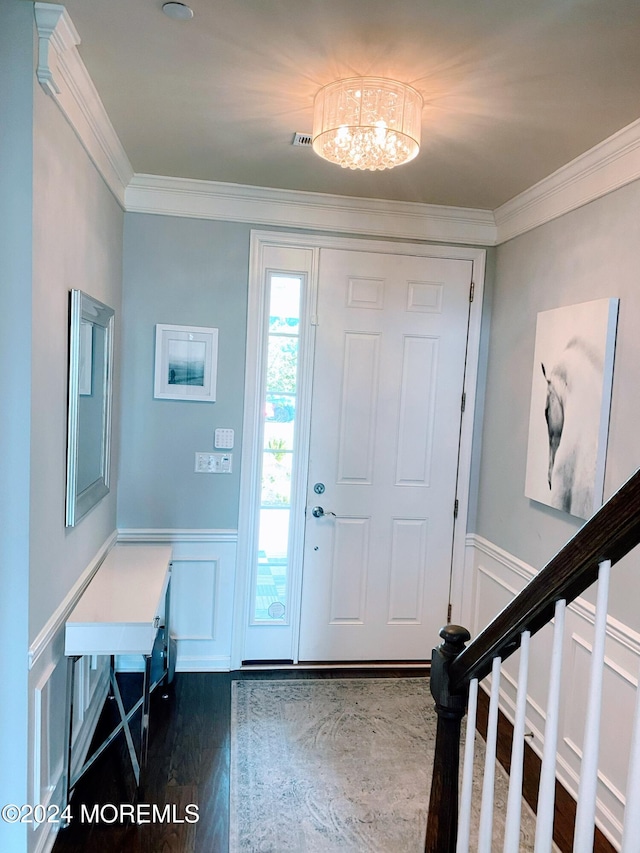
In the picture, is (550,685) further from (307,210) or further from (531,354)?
(307,210)

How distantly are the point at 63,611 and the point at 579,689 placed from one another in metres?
1.93

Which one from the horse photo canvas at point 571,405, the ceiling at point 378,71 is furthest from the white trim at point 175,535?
the ceiling at point 378,71

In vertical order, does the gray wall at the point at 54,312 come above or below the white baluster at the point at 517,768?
above

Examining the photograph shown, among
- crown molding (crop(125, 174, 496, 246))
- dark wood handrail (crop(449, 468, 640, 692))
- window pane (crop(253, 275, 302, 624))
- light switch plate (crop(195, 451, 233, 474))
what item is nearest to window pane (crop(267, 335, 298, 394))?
window pane (crop(253, 275, 302, 624))

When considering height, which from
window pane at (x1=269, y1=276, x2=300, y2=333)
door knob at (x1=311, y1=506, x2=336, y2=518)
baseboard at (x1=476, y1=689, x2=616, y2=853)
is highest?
window pane at (x1=269, y1=276, x2=300, y2=333)

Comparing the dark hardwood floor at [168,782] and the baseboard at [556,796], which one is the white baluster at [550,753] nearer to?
the baseboard at [556,796]

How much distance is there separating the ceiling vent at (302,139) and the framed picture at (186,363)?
3.43 ft

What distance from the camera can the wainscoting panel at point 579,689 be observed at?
2.06 metres

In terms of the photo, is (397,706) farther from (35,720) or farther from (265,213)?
(265,213)

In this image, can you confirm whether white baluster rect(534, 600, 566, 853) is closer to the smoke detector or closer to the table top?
the table top

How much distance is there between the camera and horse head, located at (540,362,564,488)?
100.0 inches

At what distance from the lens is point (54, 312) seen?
1.86 m

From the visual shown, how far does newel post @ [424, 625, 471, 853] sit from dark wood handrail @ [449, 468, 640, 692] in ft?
0.24

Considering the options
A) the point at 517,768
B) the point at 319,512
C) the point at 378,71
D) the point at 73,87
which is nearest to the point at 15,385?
the point at 73,87
